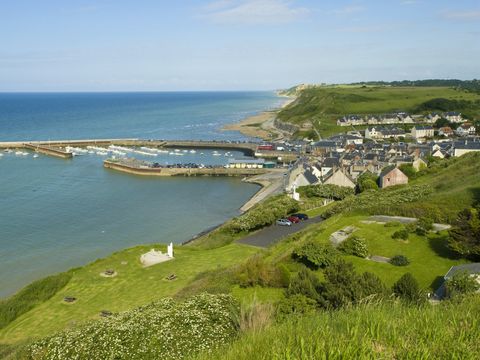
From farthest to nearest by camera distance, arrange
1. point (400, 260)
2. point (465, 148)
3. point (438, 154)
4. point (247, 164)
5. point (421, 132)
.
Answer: point (421, 132)
point (247, 164)
point (438, 154)
point (465, 148)
point (400, 260)

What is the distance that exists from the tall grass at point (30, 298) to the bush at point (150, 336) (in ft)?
29.8

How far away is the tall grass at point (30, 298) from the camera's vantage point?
18.7 metres

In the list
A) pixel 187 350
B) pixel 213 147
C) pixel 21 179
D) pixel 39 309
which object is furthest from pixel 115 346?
pixel 213 147

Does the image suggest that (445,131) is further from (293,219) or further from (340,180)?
(293,219)

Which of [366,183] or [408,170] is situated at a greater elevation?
[408,170]

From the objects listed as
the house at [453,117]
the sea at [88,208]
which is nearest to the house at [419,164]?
the sea at [88,208]

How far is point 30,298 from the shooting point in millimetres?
19859

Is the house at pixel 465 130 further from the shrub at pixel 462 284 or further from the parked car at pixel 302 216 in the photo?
the shrub at pixel 462 284

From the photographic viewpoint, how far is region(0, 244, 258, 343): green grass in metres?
17.4

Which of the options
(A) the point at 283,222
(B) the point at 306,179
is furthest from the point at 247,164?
(A) the point at 283,222

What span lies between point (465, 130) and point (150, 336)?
8216 centimetres

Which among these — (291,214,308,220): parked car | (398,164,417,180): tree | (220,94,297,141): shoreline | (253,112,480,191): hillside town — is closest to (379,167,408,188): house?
(253,112,480,191): hillside town

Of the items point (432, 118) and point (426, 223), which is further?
point (432, 118)

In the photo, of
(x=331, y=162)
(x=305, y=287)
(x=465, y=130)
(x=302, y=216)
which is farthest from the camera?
(x=465, y=130)
